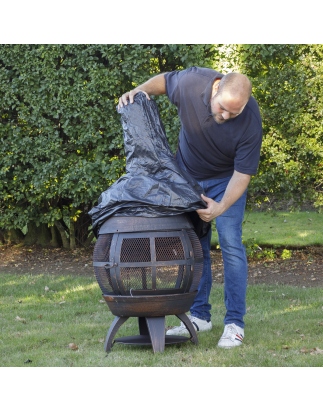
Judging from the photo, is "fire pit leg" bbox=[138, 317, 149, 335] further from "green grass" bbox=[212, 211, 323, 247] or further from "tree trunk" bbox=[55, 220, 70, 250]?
"tree trunk" bbox=[55, 220, 70, 250]

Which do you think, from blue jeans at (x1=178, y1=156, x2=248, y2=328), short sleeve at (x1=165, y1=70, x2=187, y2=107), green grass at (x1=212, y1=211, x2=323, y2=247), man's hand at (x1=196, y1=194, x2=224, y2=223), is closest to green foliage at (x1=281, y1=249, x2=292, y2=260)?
green grass at (x1=212, y1=211, x2=323, y2=247)

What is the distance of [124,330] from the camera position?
386 cm

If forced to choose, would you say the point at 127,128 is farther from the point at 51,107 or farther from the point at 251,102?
the point at 51,107

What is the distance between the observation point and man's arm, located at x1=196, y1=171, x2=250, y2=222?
320 cm

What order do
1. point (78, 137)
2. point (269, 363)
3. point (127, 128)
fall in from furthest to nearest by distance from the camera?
point (78, 137) < point (127, 128) < point (269, 363)

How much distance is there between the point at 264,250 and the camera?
7129 mm

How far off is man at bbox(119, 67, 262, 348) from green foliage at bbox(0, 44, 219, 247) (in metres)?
2.46

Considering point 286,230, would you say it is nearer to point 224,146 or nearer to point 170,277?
point 224,146

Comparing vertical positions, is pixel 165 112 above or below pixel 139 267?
above

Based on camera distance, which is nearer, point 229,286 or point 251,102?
point 251,102

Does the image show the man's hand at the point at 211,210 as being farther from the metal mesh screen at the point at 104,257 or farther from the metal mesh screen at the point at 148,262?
the metal mesh screen at the point at 104,257
